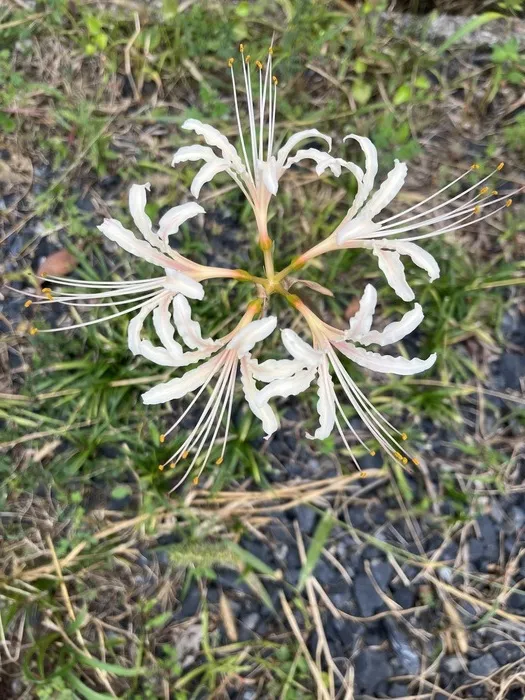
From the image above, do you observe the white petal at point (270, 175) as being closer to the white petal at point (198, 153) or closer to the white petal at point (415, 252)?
the white petal at point (198, 153)

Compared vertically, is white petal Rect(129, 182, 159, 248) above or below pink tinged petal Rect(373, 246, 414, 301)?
above

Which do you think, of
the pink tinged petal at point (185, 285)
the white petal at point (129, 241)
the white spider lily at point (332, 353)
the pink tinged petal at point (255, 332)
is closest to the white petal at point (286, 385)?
the white spider lily at point (332, 353)

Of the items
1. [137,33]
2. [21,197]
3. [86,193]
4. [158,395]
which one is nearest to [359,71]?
[137,33]

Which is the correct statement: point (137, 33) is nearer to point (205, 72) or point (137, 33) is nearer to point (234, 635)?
point (205, 72)

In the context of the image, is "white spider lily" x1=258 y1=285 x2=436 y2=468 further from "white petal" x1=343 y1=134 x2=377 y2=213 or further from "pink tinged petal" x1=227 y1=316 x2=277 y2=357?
"white petal" x1=343 y1=134 x2=377 y2=213

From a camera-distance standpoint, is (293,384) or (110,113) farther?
(110,113)

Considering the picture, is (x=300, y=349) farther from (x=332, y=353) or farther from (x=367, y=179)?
(x=367, y=179)

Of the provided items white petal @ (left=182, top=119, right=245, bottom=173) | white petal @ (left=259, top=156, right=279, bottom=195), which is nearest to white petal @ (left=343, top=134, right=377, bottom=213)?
white petal @ (left=259, top=156, right=279, bottom=195)
